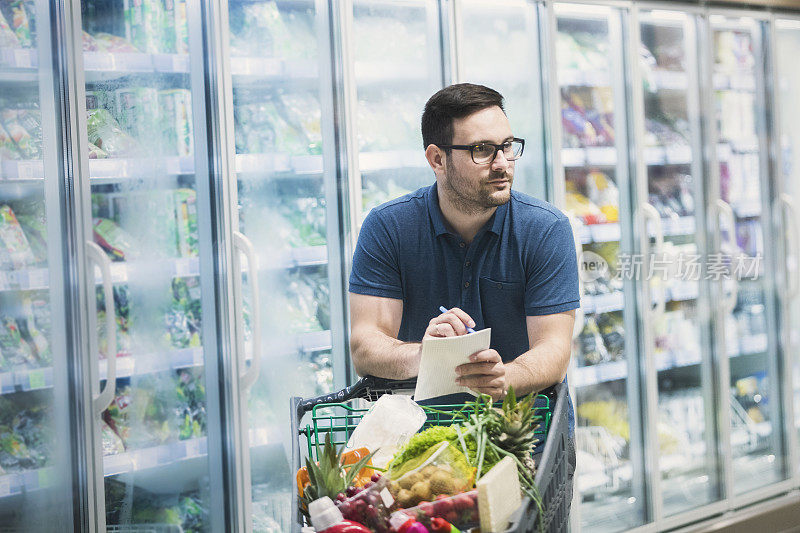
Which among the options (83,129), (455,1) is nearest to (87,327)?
(83,129)

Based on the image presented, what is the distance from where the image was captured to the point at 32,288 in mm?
2316

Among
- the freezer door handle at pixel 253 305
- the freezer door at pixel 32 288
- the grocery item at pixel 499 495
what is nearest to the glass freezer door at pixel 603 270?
the freezer door handle at pixel 253 305

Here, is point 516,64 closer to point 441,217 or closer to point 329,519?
point 441,217

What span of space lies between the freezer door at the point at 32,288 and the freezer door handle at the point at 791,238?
3.36 m

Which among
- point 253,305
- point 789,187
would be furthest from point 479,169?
point 789,187

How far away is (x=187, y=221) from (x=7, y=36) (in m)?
0.79

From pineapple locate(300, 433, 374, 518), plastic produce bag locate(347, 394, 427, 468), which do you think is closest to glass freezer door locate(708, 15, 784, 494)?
plastic produce bag locate(347, 394, 427, 468)

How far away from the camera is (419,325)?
1960 mm

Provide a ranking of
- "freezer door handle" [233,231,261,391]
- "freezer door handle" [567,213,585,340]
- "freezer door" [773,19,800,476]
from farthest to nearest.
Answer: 1. "freezer door" [773,19,800,476]
2. "freezer door handle" [567,213,585,340]
3. "freezer door handle" [233,231,261,391]

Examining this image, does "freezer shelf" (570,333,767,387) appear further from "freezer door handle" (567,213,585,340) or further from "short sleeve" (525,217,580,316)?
"short sleeve" (525,217,580,316)

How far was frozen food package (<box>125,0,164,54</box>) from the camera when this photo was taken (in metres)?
2.57

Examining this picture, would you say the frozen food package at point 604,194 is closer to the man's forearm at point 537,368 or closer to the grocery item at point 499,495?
the man's forearm at point 537,368

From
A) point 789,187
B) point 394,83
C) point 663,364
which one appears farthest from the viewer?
point 789,187

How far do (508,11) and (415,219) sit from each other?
1.67 metres
